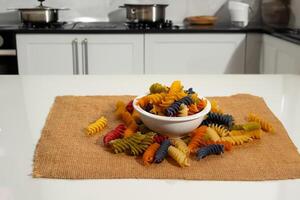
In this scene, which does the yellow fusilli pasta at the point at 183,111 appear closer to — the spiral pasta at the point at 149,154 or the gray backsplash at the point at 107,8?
the spiral pasta at the point at 149,154

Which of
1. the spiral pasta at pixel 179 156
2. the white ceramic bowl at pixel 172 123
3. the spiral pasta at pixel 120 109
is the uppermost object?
the white ceramic bowl at pixel 172 123

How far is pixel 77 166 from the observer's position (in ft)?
2.64

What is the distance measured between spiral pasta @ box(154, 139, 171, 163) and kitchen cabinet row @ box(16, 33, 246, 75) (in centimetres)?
227

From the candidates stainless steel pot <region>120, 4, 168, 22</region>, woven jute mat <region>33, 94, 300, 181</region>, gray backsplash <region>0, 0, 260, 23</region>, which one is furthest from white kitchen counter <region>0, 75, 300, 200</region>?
gray backsplash <region>0, 0, 260, 23</region>

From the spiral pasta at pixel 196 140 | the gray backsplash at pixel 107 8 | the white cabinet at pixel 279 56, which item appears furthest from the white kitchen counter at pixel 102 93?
the gray backsplash at pixel 107 8

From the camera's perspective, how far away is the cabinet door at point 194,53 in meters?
3.09

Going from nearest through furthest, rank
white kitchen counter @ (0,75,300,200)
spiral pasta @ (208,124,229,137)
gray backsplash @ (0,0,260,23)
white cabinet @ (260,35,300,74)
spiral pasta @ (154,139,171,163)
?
white kitchen counter @ (0,75,300,200), spiral pasta @ (154,139,171,163), spiral pasta @ (208,124,229,137), white cabinet @ (260,35,300,74), gray backsplash @ (0,0,260,23)

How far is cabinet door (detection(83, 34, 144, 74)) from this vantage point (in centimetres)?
306

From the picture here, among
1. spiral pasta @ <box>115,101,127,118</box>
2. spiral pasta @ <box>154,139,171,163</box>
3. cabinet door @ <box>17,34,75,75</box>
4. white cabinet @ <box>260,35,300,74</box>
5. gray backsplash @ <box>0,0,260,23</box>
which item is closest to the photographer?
spiral pasta @ <box>154,139,171,163</box>

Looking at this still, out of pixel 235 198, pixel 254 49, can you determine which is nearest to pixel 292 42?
pixel 254 49

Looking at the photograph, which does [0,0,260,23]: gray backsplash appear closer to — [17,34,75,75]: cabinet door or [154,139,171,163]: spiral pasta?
[17,34,75,75]: cabinet door

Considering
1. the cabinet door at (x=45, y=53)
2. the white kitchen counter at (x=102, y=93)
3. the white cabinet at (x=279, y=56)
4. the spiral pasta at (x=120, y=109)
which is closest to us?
the white kitchen counter at (x=102, y=93)

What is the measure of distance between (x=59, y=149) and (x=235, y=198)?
0.37 metres

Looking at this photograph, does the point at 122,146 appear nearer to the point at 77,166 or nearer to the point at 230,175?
the point at 77,166
